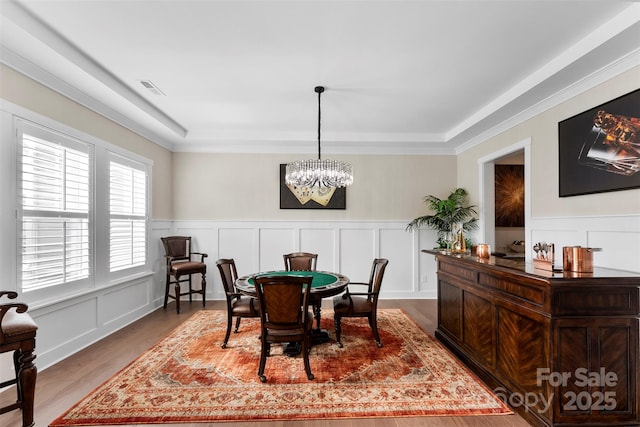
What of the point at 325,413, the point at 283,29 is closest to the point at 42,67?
the point at 283,29

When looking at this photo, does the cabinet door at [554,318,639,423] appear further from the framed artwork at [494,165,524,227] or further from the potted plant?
the framed artwork at [494,165,524,227]

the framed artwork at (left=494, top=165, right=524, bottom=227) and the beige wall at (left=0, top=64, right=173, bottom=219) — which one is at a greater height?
the beige wall at (left=0, top=64, right=173, bottom=219)

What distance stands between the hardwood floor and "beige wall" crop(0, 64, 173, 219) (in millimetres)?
1932

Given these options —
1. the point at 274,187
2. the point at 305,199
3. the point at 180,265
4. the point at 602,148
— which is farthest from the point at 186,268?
the point at 602,148

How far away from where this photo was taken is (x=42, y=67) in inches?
114

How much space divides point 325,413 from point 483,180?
4.34 m

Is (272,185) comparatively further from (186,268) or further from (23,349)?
(23,349)

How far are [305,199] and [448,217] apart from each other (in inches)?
103

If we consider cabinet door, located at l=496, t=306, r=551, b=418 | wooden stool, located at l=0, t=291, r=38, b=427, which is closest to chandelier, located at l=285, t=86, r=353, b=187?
cabinet door, located at l=496, t=306, r=551, b=418

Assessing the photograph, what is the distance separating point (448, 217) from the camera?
5.53m

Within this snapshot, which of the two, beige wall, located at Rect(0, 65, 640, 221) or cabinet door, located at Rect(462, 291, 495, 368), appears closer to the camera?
cabinet door, located at Rect(462, 291, 495, 368)

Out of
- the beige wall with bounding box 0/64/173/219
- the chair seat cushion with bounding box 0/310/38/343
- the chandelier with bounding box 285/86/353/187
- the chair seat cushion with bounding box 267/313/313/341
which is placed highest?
the beige wall with bounding box 0/64/173/219

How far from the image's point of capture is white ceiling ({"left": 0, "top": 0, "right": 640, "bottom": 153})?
231cm

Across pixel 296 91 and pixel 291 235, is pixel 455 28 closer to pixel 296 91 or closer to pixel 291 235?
pixel 296 91
